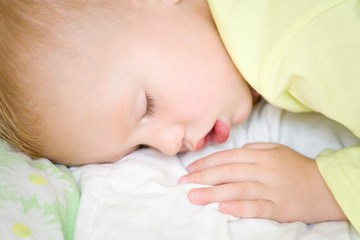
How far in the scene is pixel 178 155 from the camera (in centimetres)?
127

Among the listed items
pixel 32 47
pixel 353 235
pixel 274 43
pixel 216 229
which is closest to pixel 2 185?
pixel 32 47

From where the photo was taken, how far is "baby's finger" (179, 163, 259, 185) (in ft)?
3.48

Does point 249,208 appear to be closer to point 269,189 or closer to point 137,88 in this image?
point 269,189

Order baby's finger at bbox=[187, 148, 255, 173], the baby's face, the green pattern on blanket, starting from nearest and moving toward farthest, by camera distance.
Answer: the green pattern on blanket → the baby's face → baby's finger at bbox=[187, 148, 255, 173]

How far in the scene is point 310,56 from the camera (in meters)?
0.97

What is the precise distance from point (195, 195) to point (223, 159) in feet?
0.57

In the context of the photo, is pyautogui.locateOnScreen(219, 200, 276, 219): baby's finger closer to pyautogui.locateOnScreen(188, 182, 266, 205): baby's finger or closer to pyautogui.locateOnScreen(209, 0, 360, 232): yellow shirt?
pyautogui.locateOnScreen(188, 182, 266, 205): baby's finger

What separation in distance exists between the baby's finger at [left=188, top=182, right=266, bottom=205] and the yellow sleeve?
0.59 feet

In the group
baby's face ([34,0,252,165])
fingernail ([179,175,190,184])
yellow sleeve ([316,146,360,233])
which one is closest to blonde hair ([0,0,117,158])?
baby's face ([34,0,252,165])

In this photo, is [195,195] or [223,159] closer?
[195,195]

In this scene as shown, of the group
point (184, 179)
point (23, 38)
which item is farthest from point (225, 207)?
point (23, 38)

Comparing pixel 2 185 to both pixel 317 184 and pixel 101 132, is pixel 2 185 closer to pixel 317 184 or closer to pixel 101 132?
pixel 101 132

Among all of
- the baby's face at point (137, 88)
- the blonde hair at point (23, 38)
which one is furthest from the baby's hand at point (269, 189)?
the blonde hair at point (23, 38)

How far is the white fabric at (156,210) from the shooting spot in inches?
A: 36.4
